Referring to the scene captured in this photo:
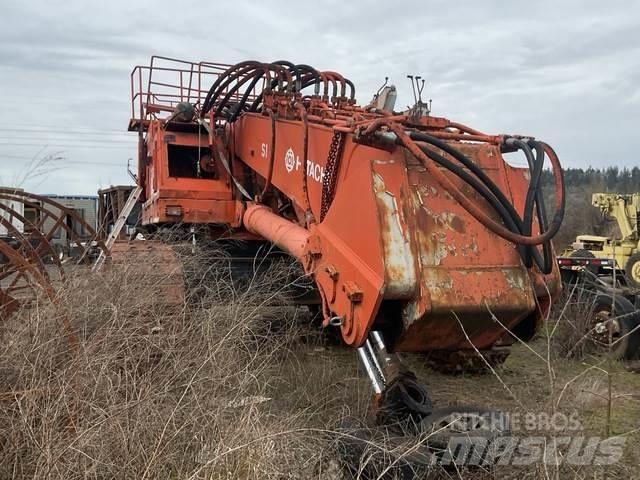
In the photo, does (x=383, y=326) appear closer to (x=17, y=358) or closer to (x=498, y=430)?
(x=498, y=430)

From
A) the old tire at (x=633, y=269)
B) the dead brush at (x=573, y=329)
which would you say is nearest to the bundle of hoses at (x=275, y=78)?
the dead brush at (x=573, y=329)

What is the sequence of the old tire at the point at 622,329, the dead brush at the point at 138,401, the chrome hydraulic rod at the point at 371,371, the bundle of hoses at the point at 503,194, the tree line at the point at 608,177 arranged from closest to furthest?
1. the dead brush at the point at 138,401
2. the bundle of hoses at the point at 503,194
3. the chrome hydraulic rod at the point at 371,371
4. the old tire at the point at 622,329
5. the tree line at the point at 608,177

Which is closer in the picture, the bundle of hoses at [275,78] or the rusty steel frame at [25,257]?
the rusty steel frame at [25,257]

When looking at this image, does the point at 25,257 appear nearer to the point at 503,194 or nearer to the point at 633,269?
the point at 503,194

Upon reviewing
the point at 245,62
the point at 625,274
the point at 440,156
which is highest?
the point at 245,62

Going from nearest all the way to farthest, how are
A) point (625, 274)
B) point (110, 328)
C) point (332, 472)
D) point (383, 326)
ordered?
point (332, 472)
point (383, 326)
point (110, 328)
point (625, 274)

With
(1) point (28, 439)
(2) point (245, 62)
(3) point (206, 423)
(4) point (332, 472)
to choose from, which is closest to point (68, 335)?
(1) point (28, 439)

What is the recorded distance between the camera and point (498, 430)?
11.5 ft

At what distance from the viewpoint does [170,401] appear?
3.50 m

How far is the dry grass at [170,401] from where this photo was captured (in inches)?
114

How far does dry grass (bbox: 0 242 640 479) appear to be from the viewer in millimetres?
2900

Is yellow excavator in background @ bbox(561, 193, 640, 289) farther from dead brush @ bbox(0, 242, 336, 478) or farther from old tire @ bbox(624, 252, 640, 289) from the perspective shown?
dead brush @ bbox(0, 242, 336, 478)

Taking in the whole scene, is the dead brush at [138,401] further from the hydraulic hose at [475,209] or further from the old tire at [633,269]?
the old tire at [633,269]

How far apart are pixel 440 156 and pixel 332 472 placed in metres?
1.68
